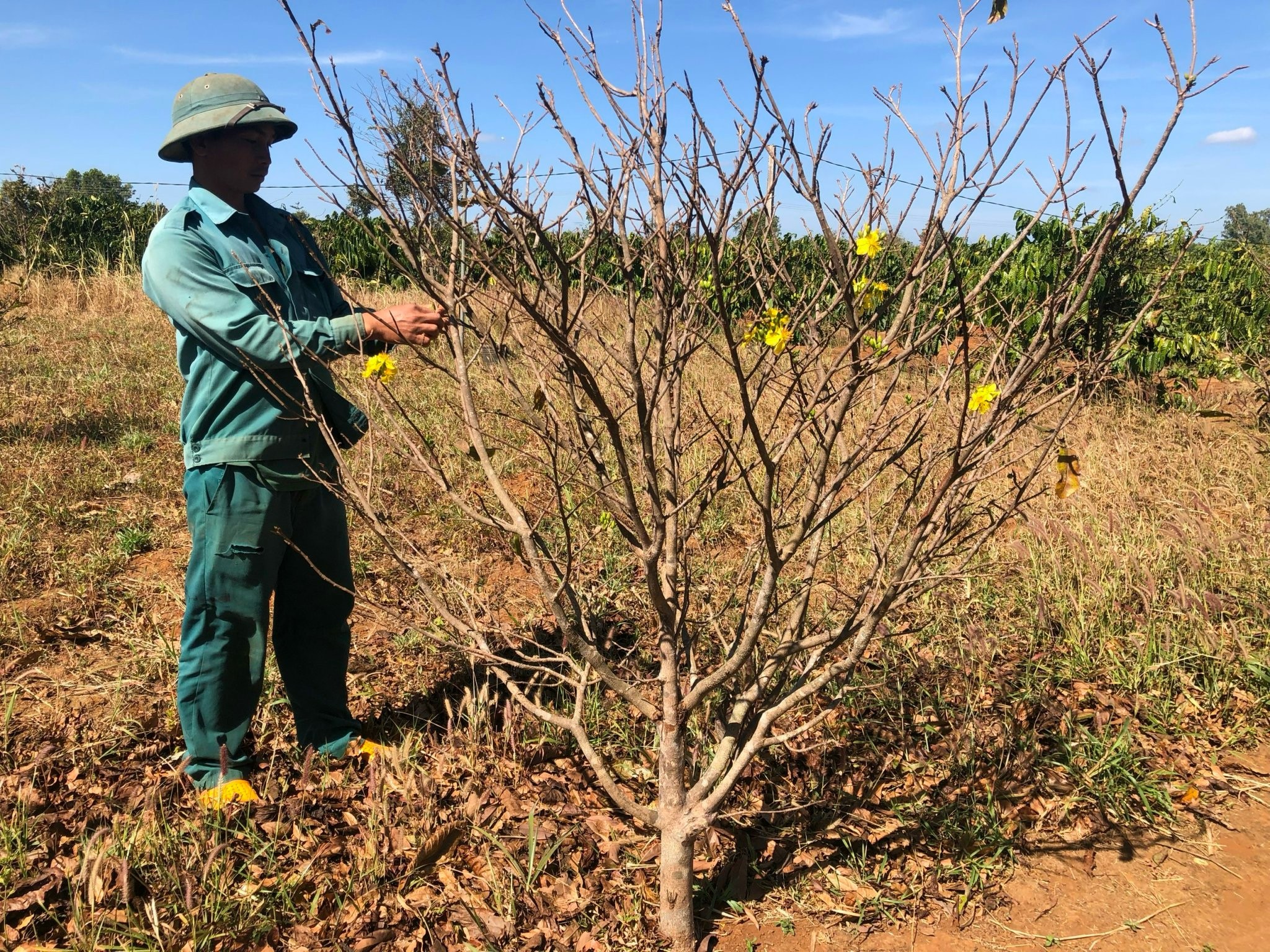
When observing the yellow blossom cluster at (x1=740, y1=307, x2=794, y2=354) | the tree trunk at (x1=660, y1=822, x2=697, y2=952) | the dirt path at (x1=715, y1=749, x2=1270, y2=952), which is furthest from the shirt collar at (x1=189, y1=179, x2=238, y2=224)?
the dirt path at (x1=715, y1=749, x2=1270, y2=952)

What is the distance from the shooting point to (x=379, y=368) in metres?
2.20

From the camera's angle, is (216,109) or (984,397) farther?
(216,109)

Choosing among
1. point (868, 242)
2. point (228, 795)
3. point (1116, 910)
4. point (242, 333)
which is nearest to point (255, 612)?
point (228, 795)

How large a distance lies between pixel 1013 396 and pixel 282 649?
7.49ft

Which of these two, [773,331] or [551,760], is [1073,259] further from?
[551,760]

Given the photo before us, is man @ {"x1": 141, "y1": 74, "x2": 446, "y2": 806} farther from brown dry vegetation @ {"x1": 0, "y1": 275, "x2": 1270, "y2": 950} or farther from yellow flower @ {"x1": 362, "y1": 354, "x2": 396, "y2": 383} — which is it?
brown dry vegetation @ {"x1": 0, "y1": 275, "x2": 1270, "y2": 950}

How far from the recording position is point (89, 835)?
2354mm

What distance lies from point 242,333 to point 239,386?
186 mm

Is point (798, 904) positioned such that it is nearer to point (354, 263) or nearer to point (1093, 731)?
point (1093, 731)

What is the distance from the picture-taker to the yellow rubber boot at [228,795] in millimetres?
2434

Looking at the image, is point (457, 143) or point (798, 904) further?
point (798, 904)

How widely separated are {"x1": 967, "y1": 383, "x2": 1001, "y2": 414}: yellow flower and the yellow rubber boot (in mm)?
2289

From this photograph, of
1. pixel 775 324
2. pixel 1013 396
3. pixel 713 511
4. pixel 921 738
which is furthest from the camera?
pixel 713 511

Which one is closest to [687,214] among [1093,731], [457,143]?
[457,143]
